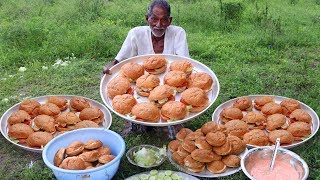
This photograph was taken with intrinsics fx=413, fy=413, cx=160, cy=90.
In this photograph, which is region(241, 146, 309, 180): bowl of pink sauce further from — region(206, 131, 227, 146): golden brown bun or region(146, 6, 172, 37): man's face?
region(146, 6, 172, 37): man's face

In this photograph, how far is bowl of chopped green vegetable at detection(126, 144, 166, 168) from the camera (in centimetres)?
393

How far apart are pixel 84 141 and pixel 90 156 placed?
32 cm

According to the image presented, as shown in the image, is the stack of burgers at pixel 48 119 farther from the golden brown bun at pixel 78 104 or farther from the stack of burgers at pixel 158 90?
the stack of burgers at pixel 158 90

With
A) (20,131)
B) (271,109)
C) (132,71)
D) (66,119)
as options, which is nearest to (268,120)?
(271,109)

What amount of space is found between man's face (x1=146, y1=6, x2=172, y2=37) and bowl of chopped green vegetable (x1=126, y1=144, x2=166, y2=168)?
1.26 metres

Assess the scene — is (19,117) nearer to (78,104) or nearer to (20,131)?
(20,131)

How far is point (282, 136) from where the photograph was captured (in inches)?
160

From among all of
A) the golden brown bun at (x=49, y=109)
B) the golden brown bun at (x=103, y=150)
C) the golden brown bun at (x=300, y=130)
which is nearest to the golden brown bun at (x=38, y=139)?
the golden brown bun at (x=49, y=109)

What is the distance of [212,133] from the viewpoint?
3.81 m

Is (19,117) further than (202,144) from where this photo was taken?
Yes

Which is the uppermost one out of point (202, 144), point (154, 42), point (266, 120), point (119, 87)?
point (154, 42)

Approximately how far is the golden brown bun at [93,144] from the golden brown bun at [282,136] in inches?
67.3

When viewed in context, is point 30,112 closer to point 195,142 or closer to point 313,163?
point 195,142

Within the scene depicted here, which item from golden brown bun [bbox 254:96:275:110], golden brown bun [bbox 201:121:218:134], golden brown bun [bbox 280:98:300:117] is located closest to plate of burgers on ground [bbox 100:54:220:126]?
golden brown bun [bbox 201:121:218:134]
